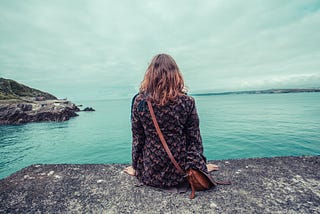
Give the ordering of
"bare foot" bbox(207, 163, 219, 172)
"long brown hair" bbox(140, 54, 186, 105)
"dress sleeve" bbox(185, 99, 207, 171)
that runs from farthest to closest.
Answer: "bare foot" bbox(207, 163, 219, 172)
"dress sleeve" bbox(185, 99, 207, 171)
"long brown hair" bbox(140, 54, 186, 105)

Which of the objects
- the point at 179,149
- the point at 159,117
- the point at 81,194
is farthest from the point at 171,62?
the point at 81,194

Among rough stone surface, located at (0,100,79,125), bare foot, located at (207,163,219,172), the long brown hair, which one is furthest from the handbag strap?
rough stone surface, located at (0,100,79,125)

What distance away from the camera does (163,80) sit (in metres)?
2.70

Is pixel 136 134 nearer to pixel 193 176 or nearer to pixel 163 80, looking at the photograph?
pixel 163 80

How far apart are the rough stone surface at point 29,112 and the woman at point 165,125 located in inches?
1971

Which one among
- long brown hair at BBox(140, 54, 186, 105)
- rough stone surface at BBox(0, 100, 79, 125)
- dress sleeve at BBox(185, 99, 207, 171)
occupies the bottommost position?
rough stone surface at BBox(0, 100, 79, 125)

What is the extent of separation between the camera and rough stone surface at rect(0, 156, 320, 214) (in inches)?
108

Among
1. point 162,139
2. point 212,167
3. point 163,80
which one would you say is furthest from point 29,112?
point 163,80

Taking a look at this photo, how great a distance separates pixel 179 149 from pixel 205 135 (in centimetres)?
2255

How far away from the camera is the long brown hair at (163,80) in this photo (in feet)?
8.89

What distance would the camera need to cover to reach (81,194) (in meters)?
3.23

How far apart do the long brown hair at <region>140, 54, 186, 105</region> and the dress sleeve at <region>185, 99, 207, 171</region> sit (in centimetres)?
43

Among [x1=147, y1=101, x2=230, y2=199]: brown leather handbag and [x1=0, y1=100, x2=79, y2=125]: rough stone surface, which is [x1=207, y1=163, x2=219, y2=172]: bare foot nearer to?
[x1=147, y1=101, x2=230, y2=199]: brown leather handbag

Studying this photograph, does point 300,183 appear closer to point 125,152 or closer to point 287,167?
point 287,167
